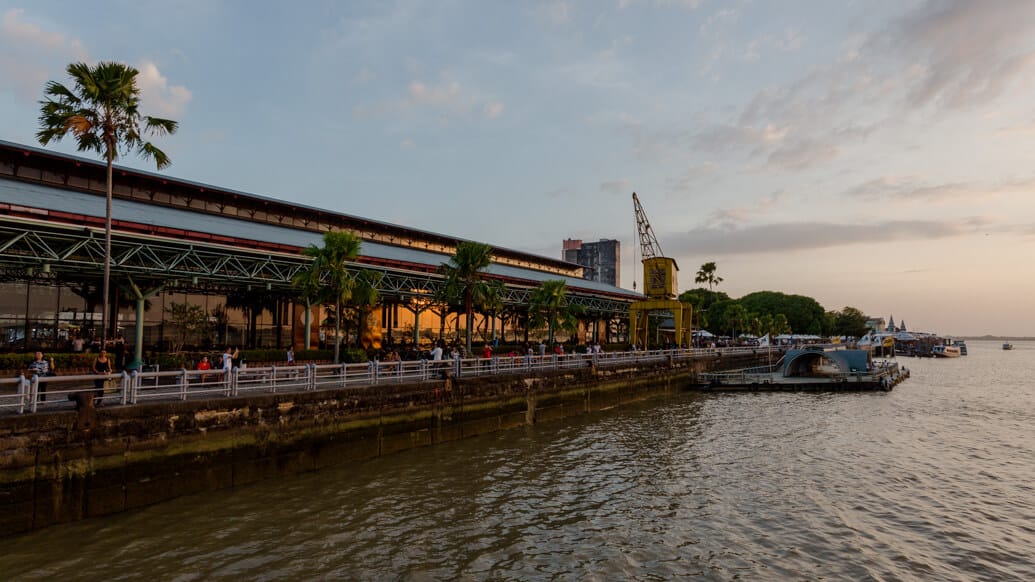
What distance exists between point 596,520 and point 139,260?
2426 cm

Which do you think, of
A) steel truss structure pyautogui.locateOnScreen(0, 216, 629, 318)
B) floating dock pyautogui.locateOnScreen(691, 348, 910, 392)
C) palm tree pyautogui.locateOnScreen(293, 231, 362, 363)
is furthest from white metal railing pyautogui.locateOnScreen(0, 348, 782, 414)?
floating dock pyautogui.locateOnScreen(691, 348, 910, 392)

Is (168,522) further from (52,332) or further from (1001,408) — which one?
(1001,408)

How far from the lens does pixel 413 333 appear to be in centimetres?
4731

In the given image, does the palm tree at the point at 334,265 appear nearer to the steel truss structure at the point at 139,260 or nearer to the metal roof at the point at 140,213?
the steel truss structure at the point at 139,260

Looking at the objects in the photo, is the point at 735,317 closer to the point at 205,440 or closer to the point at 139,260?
the point at 139,260

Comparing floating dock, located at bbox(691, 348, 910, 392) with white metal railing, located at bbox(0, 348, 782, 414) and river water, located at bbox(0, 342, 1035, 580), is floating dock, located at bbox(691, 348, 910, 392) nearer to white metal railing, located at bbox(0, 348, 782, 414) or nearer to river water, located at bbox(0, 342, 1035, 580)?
white metal railing, located at bbox(0, 348, 782, 414)

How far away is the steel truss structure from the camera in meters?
22.0

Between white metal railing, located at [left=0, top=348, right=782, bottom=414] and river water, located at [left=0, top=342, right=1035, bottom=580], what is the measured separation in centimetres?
304

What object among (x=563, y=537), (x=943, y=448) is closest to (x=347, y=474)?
(x=563, y=537)

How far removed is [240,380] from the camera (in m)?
19.8

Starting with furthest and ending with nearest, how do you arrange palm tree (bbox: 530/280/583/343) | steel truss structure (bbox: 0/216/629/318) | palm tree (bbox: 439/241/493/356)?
1. palm tree (bbox: 530/280/583/343)
2. palm tree (bbox: 439/241/493/356)
3. steel truss structure (bbox: 0/216/629/318)

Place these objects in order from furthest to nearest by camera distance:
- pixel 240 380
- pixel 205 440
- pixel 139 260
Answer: pixel 139 260 < pixel 240 380 < pixel 205 440

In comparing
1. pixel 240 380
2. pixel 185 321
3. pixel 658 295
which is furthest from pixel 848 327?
pixel 240 380

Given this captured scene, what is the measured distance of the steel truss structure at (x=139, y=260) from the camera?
2202cm
